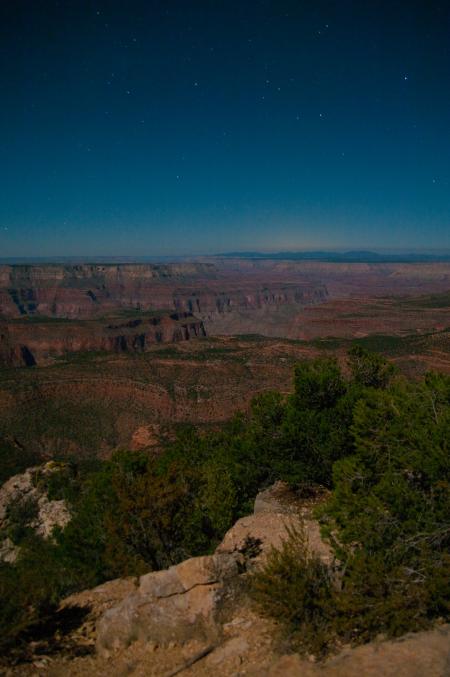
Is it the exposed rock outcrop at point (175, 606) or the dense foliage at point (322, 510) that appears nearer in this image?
the dense foliage at point (322, 510)

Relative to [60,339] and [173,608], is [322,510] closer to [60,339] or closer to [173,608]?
[173,608]

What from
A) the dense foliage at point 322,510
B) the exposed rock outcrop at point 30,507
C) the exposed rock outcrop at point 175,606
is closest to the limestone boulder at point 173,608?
the exposed rock outcrop at point 175,606

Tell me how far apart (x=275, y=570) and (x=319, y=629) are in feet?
4.25

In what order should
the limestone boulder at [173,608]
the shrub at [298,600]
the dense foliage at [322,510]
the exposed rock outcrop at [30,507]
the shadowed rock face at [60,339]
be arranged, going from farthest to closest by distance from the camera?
1. the shadowed rock face at [60,339]
2. the exposed rock outcrop at [30,507]
3. the limestone boulder at [173,608]
4. the dense foliage at [322,510]
5. the shrub at [298,600]

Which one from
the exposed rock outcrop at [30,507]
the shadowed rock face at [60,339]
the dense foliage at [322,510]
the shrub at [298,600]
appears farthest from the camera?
the shadowed rock face at [60,339]

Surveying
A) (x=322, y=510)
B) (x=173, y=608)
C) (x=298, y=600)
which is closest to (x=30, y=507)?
(x=173, y=608)

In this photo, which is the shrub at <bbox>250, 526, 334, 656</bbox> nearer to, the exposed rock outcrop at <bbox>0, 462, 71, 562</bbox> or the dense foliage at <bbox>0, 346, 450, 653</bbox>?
the dense foliage at <bbox>0, 346, 450, 653</bbox>

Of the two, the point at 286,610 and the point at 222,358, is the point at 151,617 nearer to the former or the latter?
the point at 286,610

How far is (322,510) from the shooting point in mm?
11797

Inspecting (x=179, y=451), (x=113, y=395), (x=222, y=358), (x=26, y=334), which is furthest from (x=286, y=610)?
(x=26, y=334)

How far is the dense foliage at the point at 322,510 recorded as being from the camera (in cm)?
898

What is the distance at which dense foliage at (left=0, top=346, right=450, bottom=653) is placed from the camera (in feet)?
29.5

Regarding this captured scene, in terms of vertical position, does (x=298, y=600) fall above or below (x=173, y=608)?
above

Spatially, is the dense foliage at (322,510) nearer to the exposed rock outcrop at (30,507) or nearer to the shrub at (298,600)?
the shrub at (298,600)
